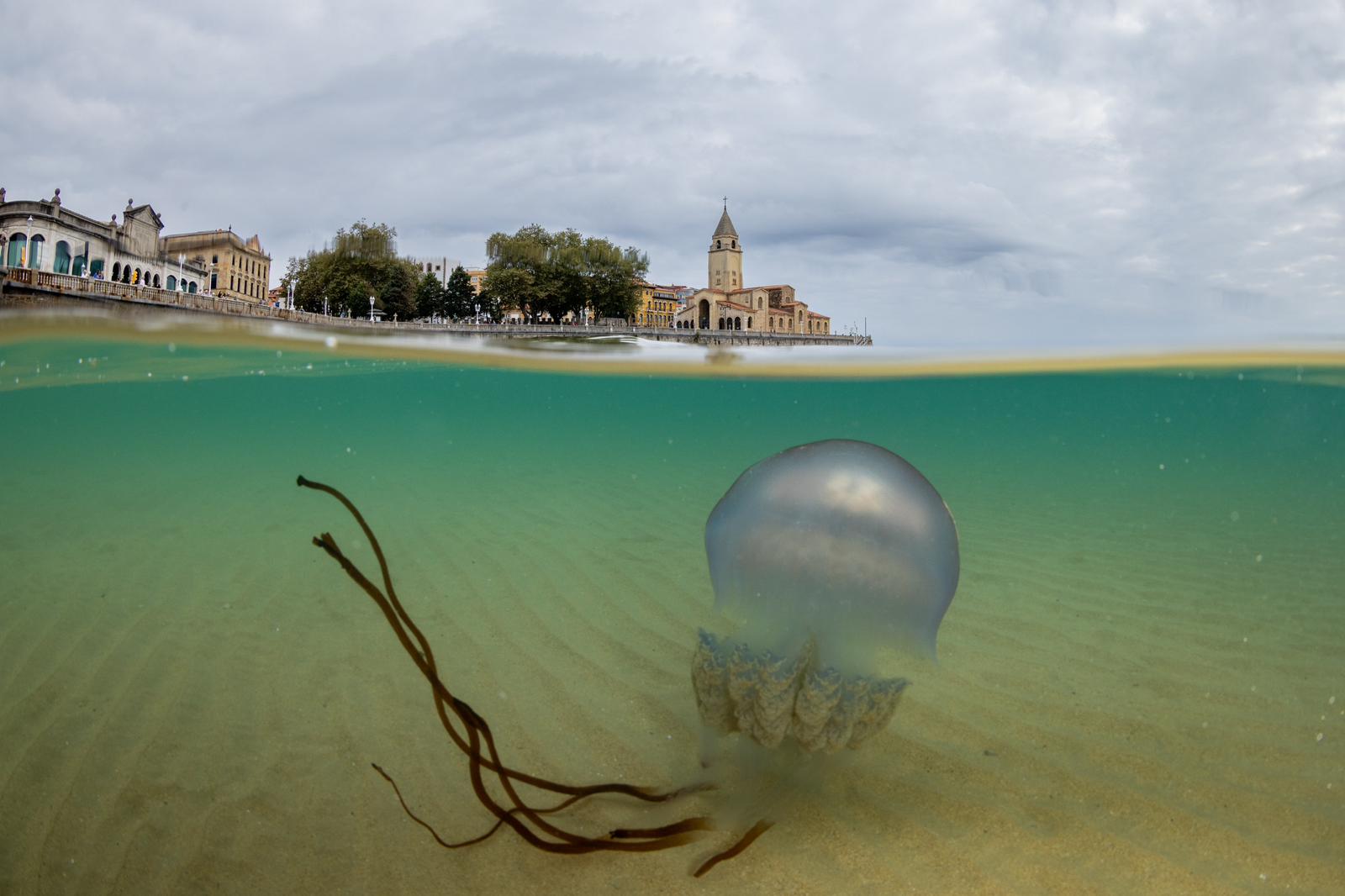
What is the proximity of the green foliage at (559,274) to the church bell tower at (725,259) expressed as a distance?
1362 inches

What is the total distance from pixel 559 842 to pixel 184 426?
29.2 meters

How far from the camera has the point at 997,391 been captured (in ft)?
63.3

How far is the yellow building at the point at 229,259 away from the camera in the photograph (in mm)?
31769

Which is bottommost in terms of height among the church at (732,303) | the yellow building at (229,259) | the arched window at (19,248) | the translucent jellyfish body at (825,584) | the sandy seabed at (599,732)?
the sandy seabed at (599,732)

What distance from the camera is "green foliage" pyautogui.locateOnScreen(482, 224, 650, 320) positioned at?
52.0 meters

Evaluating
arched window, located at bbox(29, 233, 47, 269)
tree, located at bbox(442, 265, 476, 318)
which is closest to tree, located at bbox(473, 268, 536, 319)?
tree, located at bbox(442, 265, 476, 318)

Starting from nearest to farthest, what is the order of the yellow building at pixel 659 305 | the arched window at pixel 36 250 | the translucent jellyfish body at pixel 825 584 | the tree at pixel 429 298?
the translucent jellyfish body at pixel 825 584 < the arched window at pixel 36 250 < the tree at pixel 429 298 < the yellow building at pixel 659 305

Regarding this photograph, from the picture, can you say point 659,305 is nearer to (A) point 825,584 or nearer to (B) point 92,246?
(B) point 92,246

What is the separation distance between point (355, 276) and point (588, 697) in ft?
178

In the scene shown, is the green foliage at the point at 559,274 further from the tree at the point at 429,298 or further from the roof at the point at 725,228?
the roof at the point at 725,228

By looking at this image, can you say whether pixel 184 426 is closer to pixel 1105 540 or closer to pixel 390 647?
pixel 390 647

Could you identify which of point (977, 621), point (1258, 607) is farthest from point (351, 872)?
point (1258, 607)

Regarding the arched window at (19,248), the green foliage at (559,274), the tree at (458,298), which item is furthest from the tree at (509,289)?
the arched window at (19,248)

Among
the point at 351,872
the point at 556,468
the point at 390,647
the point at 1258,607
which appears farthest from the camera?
the point at 556,468
